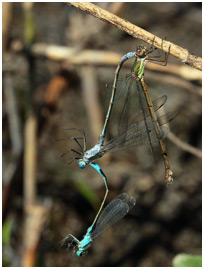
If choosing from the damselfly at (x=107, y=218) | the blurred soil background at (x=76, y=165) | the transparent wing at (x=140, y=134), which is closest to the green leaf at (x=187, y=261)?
the damselfly at (x=107, y=218)

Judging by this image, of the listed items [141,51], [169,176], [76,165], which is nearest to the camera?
[141,51]

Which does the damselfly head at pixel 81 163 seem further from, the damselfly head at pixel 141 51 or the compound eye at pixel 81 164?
the damselfly head at pixel 141 51

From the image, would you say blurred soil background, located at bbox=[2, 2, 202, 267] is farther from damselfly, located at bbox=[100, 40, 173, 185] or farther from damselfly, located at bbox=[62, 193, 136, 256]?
damselfly, located at bbox=[62, 193, 136, 256]

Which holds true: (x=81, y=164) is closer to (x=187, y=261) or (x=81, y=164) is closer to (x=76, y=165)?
(x=187, y=261)

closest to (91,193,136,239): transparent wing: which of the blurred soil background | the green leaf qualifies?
the green leaf

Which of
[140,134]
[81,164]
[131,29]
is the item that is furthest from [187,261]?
[131,29]
